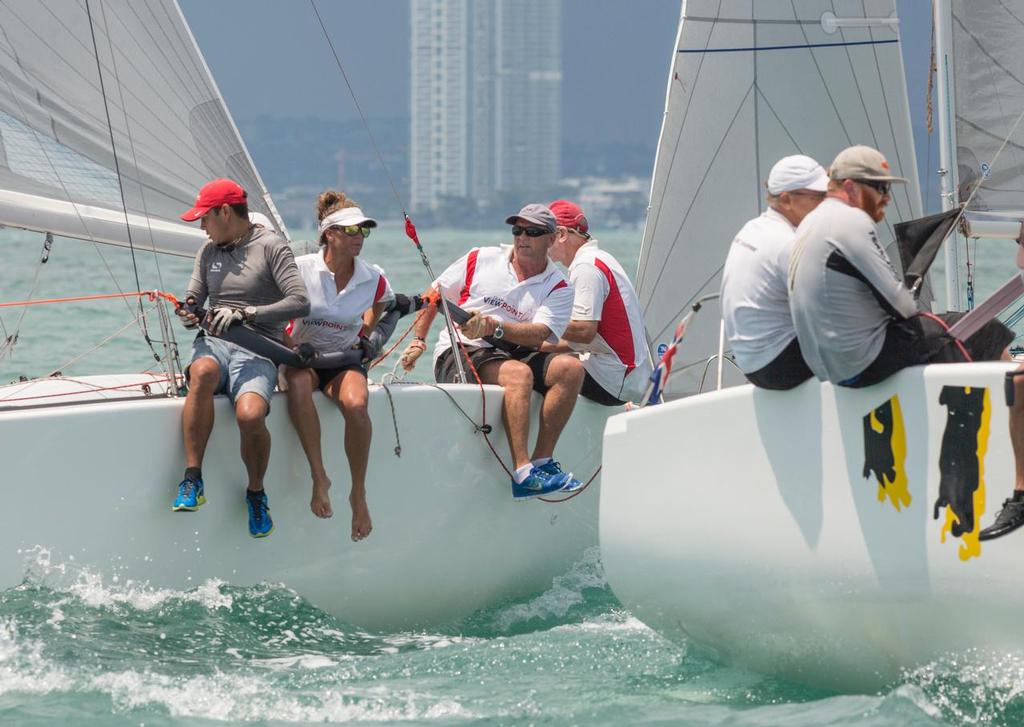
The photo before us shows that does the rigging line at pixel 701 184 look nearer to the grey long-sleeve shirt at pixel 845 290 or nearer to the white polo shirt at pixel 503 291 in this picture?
the white polo shirt at pixel 503 291

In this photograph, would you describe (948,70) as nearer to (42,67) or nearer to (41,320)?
(42,67)

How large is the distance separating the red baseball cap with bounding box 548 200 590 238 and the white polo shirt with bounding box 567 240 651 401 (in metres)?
0.10

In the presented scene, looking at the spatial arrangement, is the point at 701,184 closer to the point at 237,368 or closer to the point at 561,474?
the point at 561,474

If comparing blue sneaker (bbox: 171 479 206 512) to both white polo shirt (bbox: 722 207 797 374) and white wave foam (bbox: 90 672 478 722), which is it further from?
white polo shirt (bbox: 722 207 797 374)

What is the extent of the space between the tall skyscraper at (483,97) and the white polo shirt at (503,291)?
77.5 metres

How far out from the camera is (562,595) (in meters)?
4.90

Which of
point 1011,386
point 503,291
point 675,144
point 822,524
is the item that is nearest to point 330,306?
point 503,291

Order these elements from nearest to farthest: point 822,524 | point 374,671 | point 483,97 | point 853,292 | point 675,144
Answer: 1. point 853,292
2. point 822,524
3. point 374,671
4. point 675,144
5. point 483,97

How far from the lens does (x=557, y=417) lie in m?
4.75

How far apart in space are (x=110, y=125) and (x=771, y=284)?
7.48 feet

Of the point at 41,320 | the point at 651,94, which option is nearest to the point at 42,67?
the point at 41,320

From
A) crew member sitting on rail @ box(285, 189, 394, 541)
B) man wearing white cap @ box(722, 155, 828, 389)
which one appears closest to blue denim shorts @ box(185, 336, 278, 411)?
crew member sitting on rail @ box(285, 189, 394, 541)

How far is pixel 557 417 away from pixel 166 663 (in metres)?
1.47

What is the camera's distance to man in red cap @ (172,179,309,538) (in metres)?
4.09
